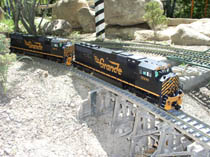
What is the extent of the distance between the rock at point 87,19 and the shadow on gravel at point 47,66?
52.3ft

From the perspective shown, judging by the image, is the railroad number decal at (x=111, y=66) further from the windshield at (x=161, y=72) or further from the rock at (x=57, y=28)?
the rock at (x=57, y=28)

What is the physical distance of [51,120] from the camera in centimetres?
1412

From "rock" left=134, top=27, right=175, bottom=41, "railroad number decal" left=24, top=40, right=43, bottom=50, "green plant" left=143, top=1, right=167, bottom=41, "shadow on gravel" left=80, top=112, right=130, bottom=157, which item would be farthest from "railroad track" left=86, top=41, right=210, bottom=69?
"shadow on gravel" left=80, top=112, right=130, bottom=157

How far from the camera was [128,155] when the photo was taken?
14734 mm

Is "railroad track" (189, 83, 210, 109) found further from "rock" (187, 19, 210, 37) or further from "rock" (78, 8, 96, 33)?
"rock" (78, 8, 96, 33)

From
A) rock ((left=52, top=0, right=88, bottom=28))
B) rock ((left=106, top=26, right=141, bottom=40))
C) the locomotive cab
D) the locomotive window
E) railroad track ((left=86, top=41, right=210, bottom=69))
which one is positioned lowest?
the locomotive cab

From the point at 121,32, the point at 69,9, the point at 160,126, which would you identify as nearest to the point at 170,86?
the point at 160,126

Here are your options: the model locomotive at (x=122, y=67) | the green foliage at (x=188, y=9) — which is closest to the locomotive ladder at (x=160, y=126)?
the model locomotive at (x=122, y=67)

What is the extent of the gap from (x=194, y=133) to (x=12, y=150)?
931 cm

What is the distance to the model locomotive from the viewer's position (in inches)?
480

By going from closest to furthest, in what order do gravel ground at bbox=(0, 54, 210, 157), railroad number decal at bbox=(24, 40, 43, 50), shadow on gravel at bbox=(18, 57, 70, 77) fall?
gravel ground at bbox=(0, 54, 210, 157)
shadow on gravel at bbox=(18, 57, 70, 77)
railroad number decal at bbox=(24, 40, 43, 50)

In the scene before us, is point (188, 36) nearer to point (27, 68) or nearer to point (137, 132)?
point (137, 132)

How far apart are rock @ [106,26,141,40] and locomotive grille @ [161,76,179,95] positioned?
17.8m

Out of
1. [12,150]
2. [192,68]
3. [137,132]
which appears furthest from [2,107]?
[192,68]
